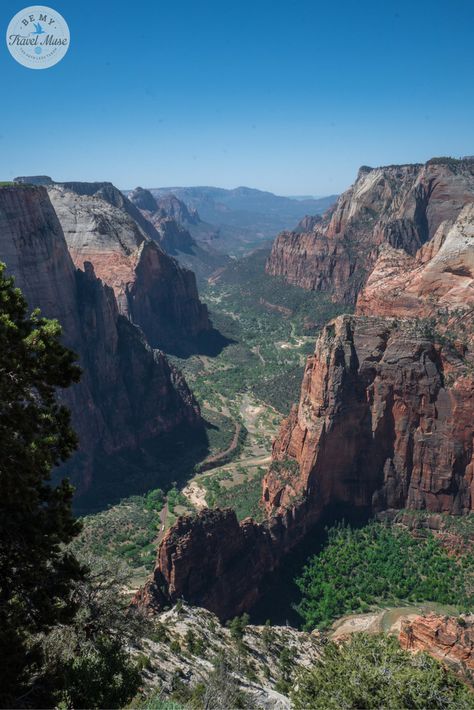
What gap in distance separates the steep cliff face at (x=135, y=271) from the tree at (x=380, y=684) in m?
94.4

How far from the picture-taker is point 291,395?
99.2 metres

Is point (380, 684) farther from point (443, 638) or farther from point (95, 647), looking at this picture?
point (443, 638)

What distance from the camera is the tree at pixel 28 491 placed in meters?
14.4

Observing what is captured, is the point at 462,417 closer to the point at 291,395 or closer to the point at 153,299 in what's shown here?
the point at 291,395

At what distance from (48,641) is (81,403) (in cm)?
5390

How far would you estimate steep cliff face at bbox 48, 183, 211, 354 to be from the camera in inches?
4387

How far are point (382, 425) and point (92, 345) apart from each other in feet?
148

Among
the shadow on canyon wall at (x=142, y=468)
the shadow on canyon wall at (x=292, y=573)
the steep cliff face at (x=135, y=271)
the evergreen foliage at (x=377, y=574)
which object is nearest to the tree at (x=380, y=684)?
the shadow on canyon wall at (x=292, y=573)

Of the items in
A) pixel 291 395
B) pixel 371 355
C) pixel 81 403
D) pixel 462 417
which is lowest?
pixel 291 395

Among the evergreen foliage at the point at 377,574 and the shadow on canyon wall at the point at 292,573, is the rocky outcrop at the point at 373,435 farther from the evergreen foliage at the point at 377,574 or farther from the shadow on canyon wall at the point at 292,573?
the evergreen foliage at the point at 377,574

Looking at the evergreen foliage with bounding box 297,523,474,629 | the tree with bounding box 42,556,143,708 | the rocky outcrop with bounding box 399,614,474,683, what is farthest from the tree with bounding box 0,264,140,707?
the evergreen foliage with bounding box 297,523,474,629

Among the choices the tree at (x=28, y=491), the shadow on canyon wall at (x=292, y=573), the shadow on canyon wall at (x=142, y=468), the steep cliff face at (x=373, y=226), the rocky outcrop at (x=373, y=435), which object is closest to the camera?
the tree at (x=28, y=491)

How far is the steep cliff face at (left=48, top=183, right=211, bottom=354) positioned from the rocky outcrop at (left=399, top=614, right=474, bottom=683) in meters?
89.1

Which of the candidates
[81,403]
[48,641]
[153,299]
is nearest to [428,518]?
[48,641]
